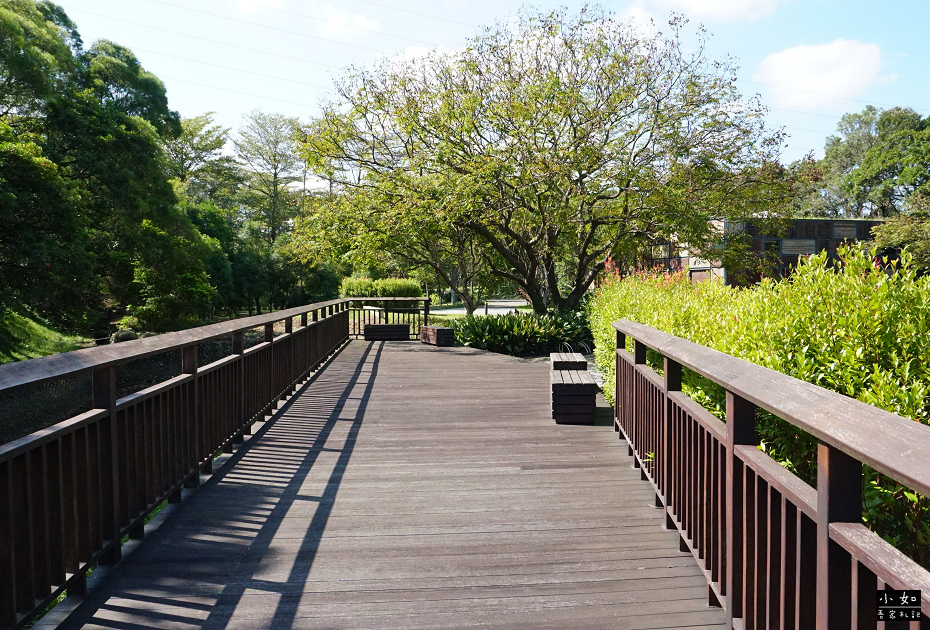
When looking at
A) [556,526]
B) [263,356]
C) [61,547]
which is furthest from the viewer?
[263,356]

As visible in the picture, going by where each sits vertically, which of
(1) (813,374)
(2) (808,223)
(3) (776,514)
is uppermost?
(2) (808,223)

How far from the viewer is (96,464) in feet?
8.63

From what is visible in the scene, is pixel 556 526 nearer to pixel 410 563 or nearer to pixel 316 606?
pixel 410 563

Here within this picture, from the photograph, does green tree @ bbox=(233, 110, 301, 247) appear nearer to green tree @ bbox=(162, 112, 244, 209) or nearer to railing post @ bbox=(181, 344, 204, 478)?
green tree @ bbox=(162, 112, 244, 209)

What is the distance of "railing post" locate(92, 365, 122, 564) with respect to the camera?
8.78ft

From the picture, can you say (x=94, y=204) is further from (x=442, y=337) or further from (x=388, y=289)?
(x=388, y=289)

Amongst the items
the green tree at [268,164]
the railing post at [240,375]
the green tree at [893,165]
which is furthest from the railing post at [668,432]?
the green tree at [893,165]

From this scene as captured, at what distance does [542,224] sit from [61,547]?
41.8 ft

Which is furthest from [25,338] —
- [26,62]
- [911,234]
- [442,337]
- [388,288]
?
[911,234]

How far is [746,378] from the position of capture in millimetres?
1881

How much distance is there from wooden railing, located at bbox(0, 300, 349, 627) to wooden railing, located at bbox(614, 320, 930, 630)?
6.81 ft

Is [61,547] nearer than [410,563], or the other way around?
[61,547]

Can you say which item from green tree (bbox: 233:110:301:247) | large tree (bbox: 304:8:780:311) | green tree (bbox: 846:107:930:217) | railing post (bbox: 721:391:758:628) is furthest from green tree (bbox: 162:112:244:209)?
green tree (bbox: 846:107:930:217)

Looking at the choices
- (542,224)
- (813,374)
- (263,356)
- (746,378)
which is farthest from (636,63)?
(746,378)
